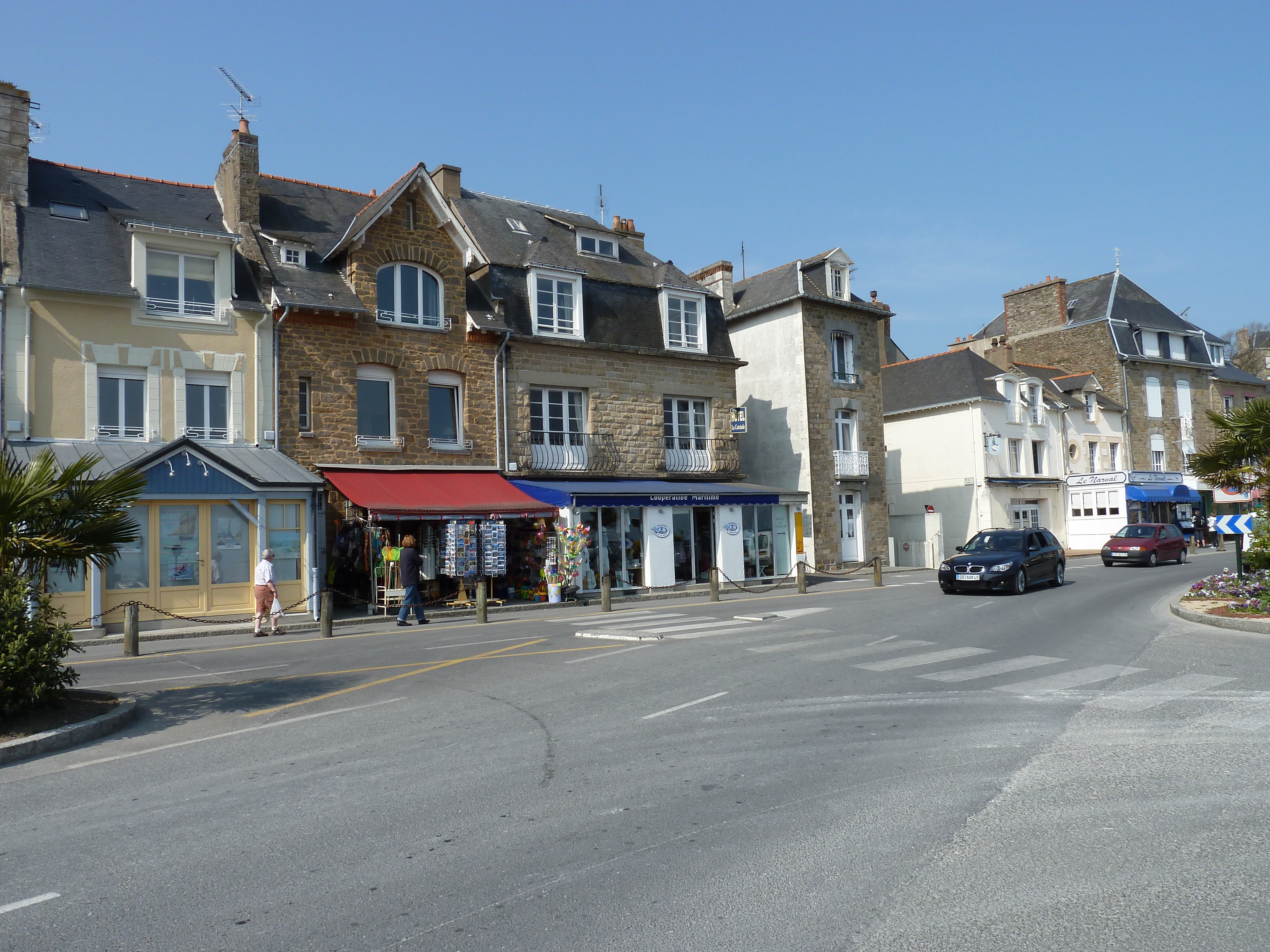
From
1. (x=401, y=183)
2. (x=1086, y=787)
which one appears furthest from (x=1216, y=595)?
(x=401, y=183)

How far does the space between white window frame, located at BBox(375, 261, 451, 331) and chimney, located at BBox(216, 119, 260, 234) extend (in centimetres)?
302

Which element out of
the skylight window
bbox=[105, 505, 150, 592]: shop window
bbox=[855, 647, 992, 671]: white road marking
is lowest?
bbox=[855, 647, 992, 671]: white road marking

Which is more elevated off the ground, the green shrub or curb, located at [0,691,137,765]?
the green shrub

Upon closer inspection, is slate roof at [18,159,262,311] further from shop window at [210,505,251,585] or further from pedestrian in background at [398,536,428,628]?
pedestrian in background at [398,536,428,628]

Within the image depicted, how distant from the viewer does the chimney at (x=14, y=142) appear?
18.7 metres

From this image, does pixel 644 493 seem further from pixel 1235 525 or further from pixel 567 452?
pixel 1235 525

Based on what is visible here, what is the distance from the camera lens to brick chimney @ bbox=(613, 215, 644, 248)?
99.6 feet

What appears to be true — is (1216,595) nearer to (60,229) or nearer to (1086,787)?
(1086,787)

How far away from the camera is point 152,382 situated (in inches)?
735

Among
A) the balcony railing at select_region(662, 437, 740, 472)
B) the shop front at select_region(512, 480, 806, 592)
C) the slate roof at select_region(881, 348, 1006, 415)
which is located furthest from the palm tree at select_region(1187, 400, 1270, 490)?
the slate roof at select_region(881, 348, 1006, 415)

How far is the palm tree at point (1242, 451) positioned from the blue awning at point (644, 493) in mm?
11558

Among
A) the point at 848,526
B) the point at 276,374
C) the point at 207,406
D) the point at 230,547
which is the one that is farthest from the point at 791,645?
the point at 848,526

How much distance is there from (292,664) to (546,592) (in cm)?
996

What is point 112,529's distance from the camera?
29.2 feet
